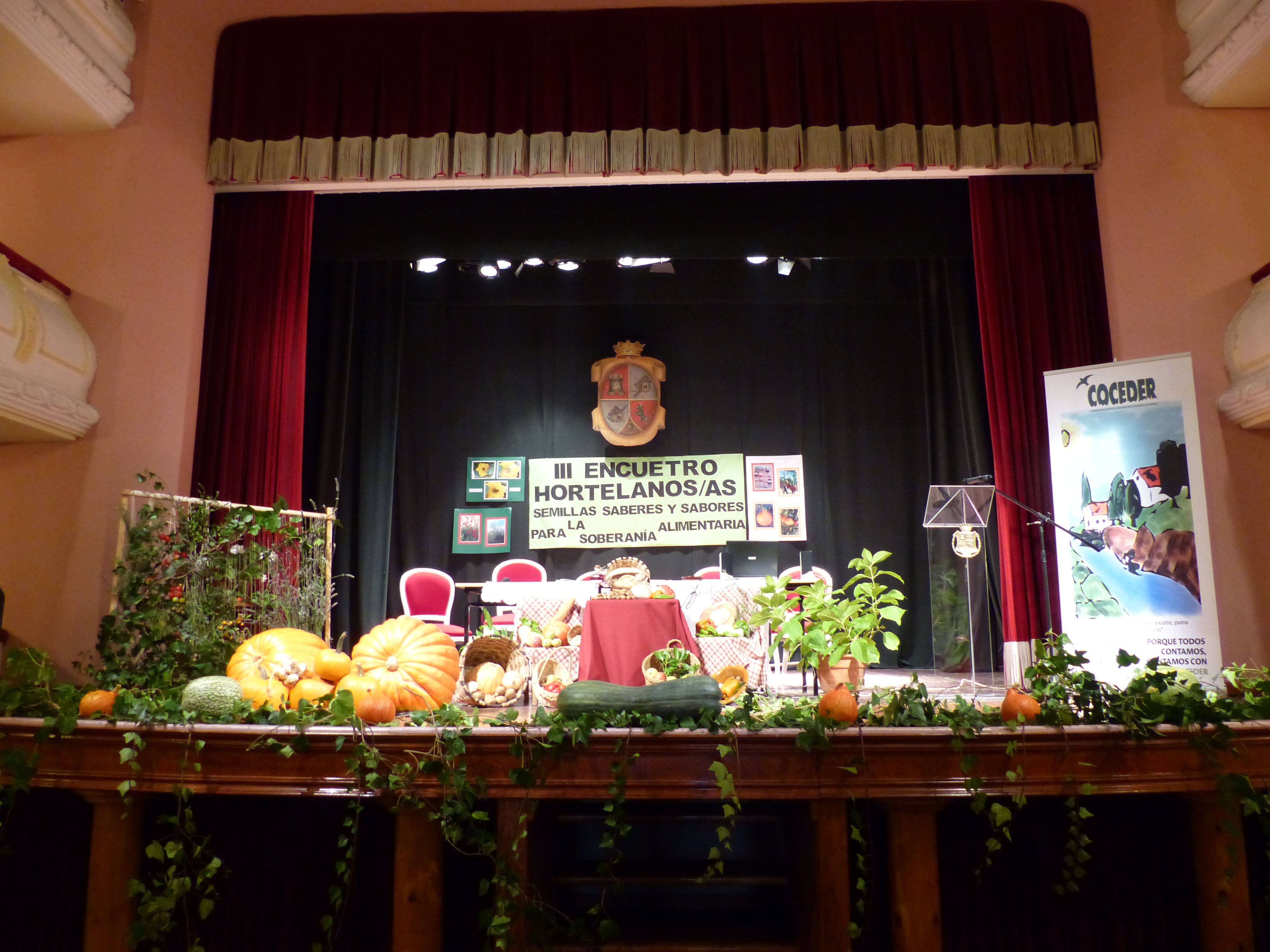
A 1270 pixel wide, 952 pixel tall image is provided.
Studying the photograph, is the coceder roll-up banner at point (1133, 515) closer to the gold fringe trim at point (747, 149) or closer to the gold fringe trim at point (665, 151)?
the gold fringe trim at point (747, 149)

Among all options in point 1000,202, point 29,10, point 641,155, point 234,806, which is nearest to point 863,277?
point 1000,202

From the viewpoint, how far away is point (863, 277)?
8.36 m

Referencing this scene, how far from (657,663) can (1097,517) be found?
2.68 m

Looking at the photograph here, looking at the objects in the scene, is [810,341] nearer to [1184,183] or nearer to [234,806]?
[1184,183]

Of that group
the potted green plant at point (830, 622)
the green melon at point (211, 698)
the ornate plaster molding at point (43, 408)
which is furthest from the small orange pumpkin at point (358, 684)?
the ornate plaster molding at point (43, 408)

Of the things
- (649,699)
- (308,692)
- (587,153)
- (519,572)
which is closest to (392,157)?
(587,153)

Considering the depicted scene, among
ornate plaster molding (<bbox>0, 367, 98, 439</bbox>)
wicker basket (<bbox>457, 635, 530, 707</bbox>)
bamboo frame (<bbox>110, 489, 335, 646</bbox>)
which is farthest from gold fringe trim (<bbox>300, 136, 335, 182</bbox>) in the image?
wicker basket (<bbox>457, 635, 530, 707</bbox>)

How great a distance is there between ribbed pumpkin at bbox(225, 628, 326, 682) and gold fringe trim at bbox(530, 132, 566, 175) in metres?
3.93

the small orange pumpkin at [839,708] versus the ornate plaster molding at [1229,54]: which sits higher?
the ornate plaster molding at [1229,54]

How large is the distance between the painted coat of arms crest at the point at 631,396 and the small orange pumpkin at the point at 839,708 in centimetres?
662

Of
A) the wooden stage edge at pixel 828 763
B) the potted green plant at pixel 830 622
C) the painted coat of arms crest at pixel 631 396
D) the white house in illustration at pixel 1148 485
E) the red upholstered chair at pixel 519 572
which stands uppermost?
the painted coat of arms crest at pixel 631 396

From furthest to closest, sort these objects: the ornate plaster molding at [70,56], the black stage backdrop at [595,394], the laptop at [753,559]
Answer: the black stage backdrop at [595,394] → the laptop at [753,559] → the ornate plaster molding at [70,56]

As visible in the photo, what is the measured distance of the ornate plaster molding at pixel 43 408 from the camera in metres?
4.58

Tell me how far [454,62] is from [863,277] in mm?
4224
